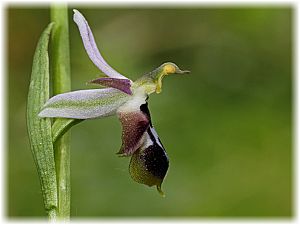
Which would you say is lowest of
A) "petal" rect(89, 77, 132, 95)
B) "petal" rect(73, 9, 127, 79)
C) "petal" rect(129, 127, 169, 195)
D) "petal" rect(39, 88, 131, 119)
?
"petal" rect(129, 127, 169, 195)

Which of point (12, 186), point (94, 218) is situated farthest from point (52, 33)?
point (12, 186)

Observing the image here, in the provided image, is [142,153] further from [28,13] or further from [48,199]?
[28,13]

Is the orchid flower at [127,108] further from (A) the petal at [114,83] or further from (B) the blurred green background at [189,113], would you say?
(B) the blurred green background at [189,113]

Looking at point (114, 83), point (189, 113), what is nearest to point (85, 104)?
point (114, 83)

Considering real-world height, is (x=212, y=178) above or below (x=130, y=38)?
below

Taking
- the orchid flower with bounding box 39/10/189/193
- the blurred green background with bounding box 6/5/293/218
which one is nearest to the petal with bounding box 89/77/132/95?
the orchid flower with bounding box 39/10/189/193

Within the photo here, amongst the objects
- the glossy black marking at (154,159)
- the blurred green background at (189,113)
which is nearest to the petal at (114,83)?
the glossy black marking at (154,159)

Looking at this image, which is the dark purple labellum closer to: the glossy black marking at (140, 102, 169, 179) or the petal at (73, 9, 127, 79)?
the glossy black marking at (140, 102, 169, 179)
